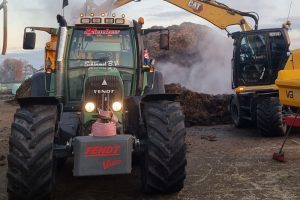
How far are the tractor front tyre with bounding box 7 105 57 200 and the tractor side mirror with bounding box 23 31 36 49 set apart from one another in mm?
2006

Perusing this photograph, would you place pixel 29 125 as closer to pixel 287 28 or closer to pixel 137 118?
pixel 137 118

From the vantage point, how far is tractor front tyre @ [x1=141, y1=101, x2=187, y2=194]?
16.7 ft

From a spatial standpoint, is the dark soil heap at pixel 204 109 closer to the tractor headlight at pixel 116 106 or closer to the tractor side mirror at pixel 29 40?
the tractor side mirror at pixel 29 40

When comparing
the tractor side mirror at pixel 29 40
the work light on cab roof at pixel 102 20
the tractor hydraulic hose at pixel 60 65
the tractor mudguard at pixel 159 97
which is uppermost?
the work light on cab roof at pixel 102 20

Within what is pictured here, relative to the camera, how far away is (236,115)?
11578 mm

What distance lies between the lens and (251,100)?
33.7ft

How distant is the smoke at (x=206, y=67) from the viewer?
683 inches

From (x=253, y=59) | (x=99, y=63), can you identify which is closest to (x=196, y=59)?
(x=253, y=59)

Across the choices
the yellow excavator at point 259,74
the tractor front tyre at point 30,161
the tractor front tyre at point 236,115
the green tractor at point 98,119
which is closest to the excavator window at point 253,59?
the yellow excavator at point 259,74

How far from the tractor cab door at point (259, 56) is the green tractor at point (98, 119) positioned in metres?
4.09

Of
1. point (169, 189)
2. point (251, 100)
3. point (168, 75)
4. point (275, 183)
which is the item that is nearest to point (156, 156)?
point (169, 189)

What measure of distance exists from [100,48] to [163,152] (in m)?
2.24

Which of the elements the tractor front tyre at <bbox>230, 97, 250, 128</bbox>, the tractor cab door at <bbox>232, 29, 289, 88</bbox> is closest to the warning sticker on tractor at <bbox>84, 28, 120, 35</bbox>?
the tractor cab door at <bbox>232, 29, 289, 88</bbox>

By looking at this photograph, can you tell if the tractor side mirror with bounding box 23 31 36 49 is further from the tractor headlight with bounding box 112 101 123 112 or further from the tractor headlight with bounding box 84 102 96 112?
the tractor headlight with bounding box 112 101 123 112
